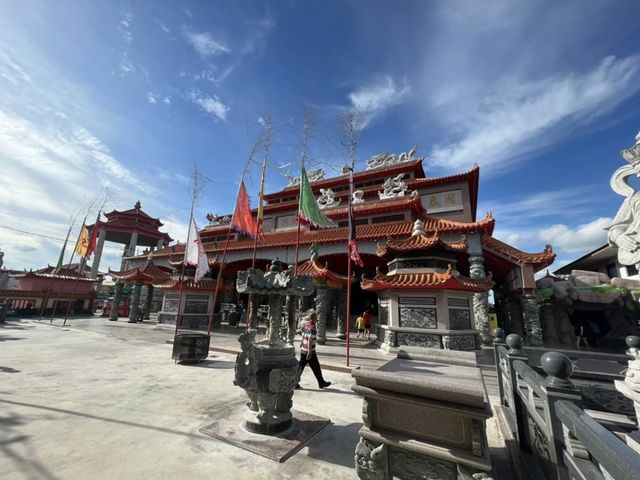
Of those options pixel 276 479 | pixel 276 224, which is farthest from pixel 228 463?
pixel 276 224

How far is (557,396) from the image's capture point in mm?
1889

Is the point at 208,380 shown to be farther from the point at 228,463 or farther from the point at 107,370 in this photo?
the point at 228,463

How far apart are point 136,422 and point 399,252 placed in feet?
29.0

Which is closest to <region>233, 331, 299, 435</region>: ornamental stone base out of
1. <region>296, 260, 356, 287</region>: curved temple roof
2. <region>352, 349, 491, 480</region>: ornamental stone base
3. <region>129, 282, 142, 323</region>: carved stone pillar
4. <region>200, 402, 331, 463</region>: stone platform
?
<region>200, 402, 331, 463</region>: stone platform

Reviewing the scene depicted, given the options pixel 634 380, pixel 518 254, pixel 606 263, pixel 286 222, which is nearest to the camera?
pixel 634 380

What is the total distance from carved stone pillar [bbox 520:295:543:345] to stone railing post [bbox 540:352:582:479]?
13.3 metres

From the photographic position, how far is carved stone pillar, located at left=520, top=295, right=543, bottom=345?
12398 millimetres

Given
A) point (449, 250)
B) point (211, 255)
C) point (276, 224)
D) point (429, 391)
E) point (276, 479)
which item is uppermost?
point (276, 224)

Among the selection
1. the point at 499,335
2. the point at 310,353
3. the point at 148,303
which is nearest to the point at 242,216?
the point at 310,353

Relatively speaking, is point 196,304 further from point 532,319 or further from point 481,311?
point 532,319

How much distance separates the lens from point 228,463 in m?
3.05

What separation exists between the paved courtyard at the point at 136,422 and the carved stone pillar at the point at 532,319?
34.5 ft

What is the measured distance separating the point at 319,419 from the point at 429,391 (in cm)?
259

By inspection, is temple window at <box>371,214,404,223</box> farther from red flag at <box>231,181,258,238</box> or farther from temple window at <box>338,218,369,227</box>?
red flag at <box>231,181,258,238</box>
